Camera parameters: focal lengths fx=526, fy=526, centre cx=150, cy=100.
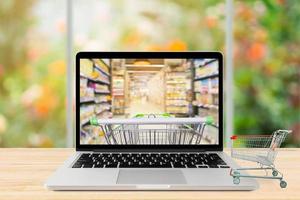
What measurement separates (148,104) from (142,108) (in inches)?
0.8

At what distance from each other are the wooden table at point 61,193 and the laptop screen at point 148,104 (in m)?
0.17

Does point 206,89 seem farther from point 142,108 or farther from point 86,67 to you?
point 86,67

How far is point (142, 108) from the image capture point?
1.53 m

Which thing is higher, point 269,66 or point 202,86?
point 269,66

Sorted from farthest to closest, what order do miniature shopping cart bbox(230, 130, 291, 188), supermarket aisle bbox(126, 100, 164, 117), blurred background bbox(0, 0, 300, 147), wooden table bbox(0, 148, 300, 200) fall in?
1. blurred background bbox(0, 0, 300, 147)
2. supermarket aisle bbox(126, 100, 164, 117)
3. miniature shopping cart bbox(230, 130, 291, 188)
4. wooden table bbox(0, 148, 300, 200)

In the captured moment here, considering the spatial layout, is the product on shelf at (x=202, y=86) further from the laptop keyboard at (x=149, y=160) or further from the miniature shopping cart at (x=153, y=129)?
the laptop keyboard at (x=149, y=160)

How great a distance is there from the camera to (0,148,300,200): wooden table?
1063 millimetres

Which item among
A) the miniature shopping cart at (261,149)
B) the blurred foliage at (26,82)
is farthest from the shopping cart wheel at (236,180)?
the blurred foliage at (26,82)

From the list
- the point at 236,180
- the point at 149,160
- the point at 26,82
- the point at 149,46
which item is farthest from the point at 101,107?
the point at 26,82

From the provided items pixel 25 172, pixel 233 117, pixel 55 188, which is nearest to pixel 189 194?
pixel 55 188

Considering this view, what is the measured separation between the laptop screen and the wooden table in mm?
174

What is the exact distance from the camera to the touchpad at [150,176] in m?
1.13

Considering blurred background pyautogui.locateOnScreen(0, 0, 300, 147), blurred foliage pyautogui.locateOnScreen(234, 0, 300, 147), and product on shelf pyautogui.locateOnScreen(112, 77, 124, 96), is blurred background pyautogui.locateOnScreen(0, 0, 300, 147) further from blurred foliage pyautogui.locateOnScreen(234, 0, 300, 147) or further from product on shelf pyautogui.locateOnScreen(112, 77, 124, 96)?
product on shelf pyautogui.locateOnScreen(112, 77, 124, 96)

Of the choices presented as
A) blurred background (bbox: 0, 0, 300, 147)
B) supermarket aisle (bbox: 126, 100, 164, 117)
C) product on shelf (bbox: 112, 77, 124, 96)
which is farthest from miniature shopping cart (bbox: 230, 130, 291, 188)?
blurred background (bbox: 0, 0, 300, 147)
